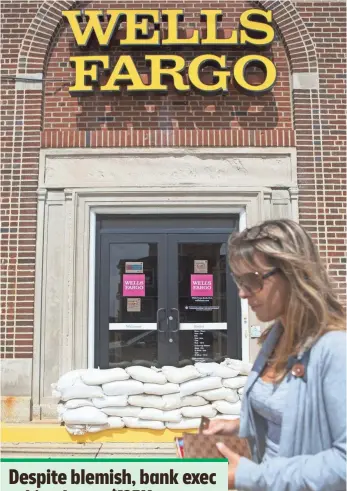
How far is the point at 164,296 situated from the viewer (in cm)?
662

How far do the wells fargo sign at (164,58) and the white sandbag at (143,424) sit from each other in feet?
15.7

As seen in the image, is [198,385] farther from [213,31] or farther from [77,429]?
[213,31]

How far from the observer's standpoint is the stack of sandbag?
5434 millimetres

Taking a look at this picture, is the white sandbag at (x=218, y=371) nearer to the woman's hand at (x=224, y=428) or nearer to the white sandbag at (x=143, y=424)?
the white sandbag at (x=143, y=424)

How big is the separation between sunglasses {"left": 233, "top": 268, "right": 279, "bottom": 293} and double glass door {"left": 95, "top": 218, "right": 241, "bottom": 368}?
488cm

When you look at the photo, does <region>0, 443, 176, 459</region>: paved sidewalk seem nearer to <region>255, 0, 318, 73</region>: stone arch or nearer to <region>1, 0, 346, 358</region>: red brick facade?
<region>1, 0, 346, 358</region>: red brick facade

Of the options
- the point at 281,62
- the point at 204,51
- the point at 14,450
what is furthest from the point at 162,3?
the point at 14,450

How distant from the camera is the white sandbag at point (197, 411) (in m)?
5.47

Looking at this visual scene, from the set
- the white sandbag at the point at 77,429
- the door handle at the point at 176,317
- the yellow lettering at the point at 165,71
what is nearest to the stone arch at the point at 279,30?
the yellow lettering at the point at 165,71

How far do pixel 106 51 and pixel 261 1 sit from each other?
2.66m

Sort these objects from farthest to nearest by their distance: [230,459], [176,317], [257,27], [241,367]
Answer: [257,27]
[176,317]
[241,367]
[230,459]

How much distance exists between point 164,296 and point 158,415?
5.89 ft

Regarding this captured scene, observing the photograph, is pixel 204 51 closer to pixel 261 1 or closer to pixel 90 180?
pixel 261 1

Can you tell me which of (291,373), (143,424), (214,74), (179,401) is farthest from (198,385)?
(214,74)
